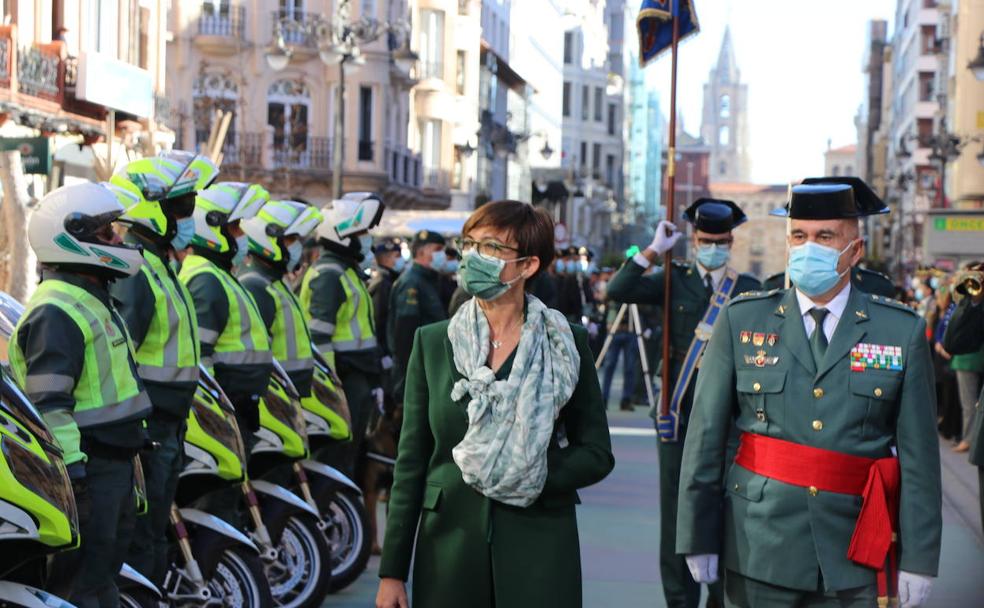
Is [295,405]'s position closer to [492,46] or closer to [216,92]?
[216,92]

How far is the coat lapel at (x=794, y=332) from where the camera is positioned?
215 inches

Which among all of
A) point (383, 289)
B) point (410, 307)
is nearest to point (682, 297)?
point (410, 307)

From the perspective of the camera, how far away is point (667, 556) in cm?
869

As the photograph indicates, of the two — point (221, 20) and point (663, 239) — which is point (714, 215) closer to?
point (663, 239)

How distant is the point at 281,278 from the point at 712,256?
8.55ft

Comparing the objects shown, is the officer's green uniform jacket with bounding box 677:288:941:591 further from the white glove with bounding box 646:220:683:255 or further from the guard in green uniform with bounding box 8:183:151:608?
the white glove with bounding box 646:220:683:255

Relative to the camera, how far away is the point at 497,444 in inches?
197

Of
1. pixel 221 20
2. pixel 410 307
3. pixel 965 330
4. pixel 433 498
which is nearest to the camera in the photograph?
pixel 433 498

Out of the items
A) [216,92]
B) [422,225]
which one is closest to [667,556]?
[422,225]

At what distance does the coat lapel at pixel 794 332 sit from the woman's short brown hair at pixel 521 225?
31.4 inches

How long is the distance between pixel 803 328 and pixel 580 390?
759 millimetres

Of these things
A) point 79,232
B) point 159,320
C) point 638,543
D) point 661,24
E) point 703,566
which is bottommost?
point 638,543

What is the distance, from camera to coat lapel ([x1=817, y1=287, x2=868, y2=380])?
17.8 ft

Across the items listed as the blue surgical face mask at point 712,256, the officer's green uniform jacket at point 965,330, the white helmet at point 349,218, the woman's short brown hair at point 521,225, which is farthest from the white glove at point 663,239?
the officer's green uniform jacket at point 965,330
